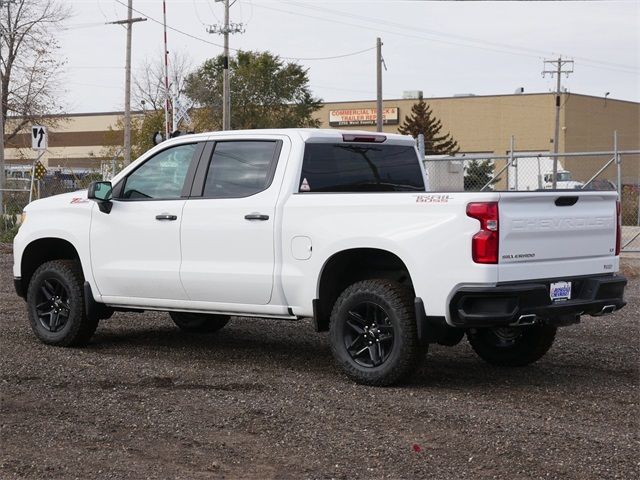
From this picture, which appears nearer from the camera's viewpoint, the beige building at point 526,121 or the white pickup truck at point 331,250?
the white pickup truck at point 331,250

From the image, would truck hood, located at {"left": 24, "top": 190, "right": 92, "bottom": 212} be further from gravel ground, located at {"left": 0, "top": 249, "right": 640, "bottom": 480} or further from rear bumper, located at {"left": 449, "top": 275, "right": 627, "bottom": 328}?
rear bumper, located at {"left": 449, "top": 275, "right": 627, "bottom": 328}

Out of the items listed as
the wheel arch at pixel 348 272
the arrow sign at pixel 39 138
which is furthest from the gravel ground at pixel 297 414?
the arrow sign at pixel 39 138

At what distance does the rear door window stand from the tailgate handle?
1.73 meters

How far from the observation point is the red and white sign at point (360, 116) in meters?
84.4

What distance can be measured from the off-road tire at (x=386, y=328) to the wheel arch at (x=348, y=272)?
0.62 ft

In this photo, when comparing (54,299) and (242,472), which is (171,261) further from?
(242,472)

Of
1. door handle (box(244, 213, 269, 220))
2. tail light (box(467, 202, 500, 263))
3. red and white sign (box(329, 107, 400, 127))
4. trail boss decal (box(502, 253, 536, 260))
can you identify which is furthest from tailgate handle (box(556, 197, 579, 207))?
red and white sign (box(329, 107, 400, 127))

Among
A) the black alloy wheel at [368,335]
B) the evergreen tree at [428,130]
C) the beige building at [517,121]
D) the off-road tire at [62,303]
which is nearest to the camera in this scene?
the black alloy wheel at [368,335]

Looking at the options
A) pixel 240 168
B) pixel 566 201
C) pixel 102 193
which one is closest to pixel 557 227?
pixel 566 201

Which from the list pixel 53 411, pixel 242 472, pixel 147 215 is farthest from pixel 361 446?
pixel 147 215

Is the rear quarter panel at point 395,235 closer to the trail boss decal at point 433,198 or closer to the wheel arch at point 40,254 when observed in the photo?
the trail boss decal at point 433,198

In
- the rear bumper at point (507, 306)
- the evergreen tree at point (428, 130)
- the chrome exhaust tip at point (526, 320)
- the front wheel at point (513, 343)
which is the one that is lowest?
the front wheel at point (513, 343)

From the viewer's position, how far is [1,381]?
7723 millimetres

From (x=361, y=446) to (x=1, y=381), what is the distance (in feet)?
10.4
